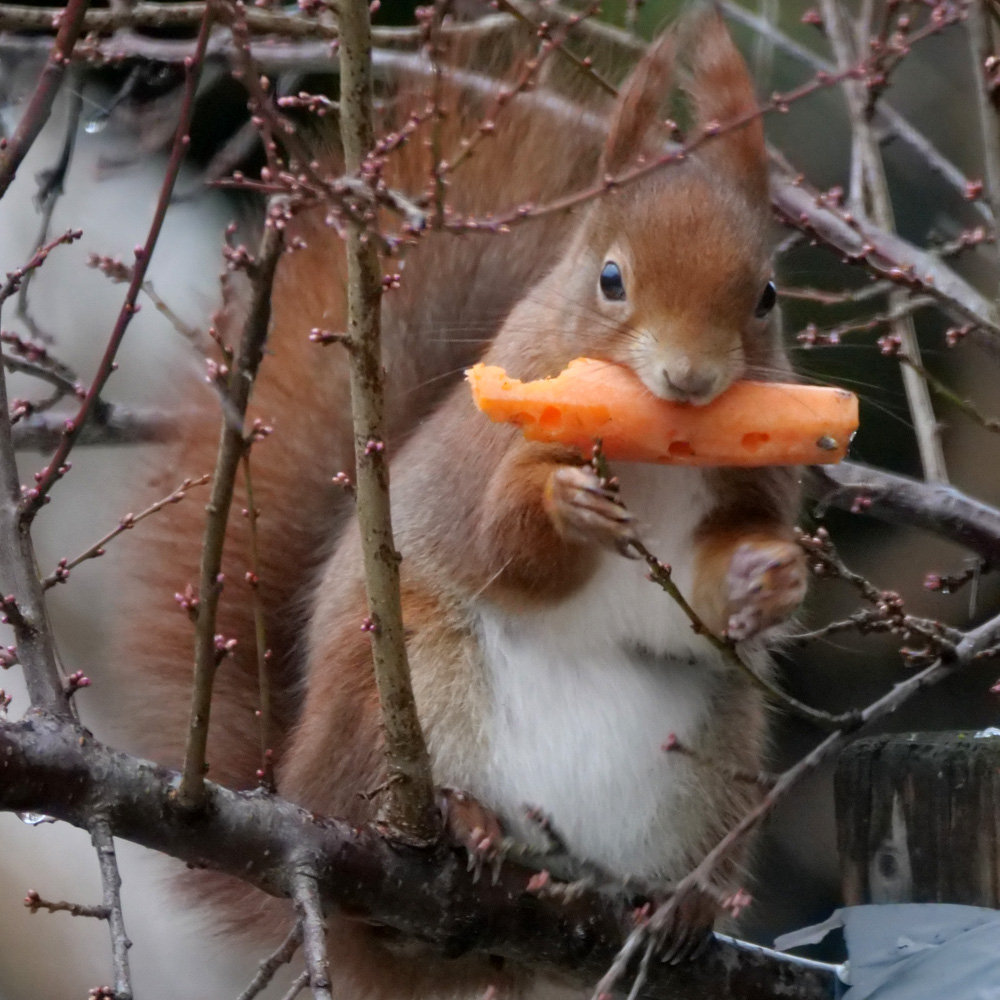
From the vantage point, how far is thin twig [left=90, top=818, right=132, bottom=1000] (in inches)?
35.1

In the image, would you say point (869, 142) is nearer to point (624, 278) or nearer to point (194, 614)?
point (624, 278)

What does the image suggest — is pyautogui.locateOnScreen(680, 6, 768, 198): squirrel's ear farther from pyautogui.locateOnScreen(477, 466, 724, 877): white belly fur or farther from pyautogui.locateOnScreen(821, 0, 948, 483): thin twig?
pyautogui.locateOnScreen(477, 466, 724, 877): white belly fur

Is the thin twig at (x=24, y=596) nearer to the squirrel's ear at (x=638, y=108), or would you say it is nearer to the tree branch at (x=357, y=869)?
the tree branch at (x=357, y=869)

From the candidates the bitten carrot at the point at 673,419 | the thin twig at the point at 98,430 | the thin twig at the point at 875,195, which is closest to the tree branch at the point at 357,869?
the bitten carrot at the point at 673,419

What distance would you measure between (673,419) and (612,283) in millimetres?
168

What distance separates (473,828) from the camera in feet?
4.32

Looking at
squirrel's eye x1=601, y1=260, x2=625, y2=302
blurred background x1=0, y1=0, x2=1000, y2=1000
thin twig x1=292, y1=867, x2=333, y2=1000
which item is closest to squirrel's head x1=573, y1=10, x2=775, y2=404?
squirrel's eye x1=601, y1=260, x2=625, y2=302

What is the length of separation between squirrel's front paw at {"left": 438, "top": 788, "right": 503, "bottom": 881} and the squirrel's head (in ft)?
1.54

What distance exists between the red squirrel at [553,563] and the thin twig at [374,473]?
0.14 metres

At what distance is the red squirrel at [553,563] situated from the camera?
4.12 feet

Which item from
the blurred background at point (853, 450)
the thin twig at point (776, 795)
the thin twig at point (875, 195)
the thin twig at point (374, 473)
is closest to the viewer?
the thin twig at point (374, 473)

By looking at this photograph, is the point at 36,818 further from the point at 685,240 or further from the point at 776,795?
the point at 685,240

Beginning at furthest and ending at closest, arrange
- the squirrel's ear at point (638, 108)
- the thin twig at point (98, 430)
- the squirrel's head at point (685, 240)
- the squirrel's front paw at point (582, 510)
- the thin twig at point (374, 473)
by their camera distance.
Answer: the thin twig at point (98, 430) < the squirrel's ear at point (638, 108) < the squirrel's head at point (685, 240) < the squirrel's front paw at point (582, 510) < the thin twig at point (374, 473)

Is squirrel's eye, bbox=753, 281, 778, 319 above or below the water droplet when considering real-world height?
above
